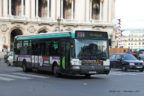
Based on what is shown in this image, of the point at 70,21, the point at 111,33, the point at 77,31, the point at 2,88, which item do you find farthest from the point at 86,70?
the point at 111,33

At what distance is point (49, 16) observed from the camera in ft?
204

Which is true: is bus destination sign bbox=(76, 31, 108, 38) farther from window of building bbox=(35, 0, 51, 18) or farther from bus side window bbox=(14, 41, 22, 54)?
window of building bbox=(35, 0, 51, 18)

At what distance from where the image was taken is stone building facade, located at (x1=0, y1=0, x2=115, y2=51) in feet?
183

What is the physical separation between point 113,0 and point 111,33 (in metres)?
7.94

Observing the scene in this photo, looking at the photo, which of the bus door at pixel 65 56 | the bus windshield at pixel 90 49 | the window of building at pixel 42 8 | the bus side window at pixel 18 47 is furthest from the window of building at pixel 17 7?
the bus windshield at pixel 90 49

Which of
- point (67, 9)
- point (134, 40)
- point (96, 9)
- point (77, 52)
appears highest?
point (96, 9)

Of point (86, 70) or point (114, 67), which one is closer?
point (86, 70)

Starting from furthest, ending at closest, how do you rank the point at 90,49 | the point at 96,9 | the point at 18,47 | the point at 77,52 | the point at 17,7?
the point at 96,9
the point at 17,7
the point at 18,47
the point at 90,49
the point at 77,52

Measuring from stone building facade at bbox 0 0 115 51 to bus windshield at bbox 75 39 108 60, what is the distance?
1393 inches

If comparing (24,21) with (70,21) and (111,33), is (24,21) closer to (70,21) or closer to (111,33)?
(70,21)

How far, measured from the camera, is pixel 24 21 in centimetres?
5741

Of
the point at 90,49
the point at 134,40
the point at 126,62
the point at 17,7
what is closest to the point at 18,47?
the point at 90,49

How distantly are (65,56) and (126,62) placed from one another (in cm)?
848

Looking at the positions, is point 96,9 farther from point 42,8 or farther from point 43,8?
point 42,8
